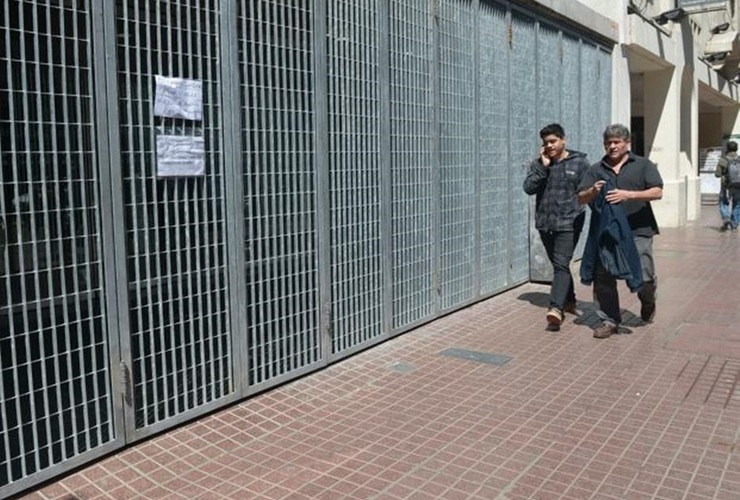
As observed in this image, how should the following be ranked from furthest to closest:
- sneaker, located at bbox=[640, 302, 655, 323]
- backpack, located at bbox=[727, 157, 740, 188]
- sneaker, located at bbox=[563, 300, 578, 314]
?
backpack, located at bbox=[727, 157, 740, 188] < sneaker, located at bbox=[563, 300, 578, 314] < sneaker, located at bbox=[640, 302, 655, 323]

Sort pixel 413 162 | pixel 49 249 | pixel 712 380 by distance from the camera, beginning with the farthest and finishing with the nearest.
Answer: pixel 413 162 < pixel 712 380 < pixel 49 249

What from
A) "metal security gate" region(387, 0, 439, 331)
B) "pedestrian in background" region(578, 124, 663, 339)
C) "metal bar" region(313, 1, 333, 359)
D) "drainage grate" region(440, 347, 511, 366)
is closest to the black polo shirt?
"pedestrian in background" region(578, 124, 663, 339)

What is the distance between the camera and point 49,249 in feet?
12.0

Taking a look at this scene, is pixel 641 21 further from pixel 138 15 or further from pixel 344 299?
pixel 138 15

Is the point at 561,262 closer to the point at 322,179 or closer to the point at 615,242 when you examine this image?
the point at 615,242

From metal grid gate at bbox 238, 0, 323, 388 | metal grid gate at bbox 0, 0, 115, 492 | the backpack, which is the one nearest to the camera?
metal grid gate at bbox 0, 0, 115, 492

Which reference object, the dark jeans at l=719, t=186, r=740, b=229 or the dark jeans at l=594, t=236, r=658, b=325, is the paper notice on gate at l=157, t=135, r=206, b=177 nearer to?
the dark jeans at l=594, t=236, r=658, b=325

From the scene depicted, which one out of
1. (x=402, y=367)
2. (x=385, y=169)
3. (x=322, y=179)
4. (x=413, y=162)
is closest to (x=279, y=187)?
(x=322, y=179)

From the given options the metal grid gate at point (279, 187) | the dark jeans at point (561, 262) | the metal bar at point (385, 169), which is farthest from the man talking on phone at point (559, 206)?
the metal grid gate at point (279, 187)

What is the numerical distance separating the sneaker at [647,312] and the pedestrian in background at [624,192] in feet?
0.94

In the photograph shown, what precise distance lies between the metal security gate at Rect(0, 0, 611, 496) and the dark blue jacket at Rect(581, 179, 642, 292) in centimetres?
154

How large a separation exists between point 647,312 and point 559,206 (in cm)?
137

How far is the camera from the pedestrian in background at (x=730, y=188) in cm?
1449

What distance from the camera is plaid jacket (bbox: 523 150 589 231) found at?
22.5 ft
